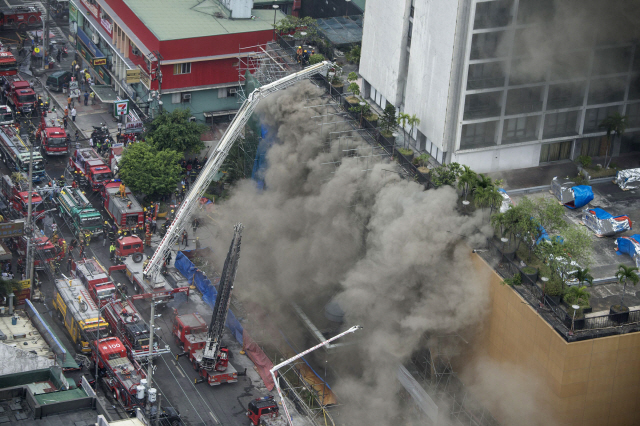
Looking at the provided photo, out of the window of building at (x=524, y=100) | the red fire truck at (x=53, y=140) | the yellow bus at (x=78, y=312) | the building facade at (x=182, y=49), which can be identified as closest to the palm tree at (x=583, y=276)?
the window of building at (x=524, y=100)

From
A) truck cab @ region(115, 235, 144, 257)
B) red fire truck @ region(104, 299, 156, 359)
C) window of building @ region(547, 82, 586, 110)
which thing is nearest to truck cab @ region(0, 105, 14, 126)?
truck cab @ region(115, 235, 144, 257)

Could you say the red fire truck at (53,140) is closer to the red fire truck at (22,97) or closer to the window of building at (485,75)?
the red fire truck at (22,97)

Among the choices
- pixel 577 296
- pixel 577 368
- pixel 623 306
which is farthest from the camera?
pixel 623 306

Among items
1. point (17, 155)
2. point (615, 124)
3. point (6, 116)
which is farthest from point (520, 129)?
point (6, 116)

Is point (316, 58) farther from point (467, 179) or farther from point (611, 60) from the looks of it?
point (611, 60)

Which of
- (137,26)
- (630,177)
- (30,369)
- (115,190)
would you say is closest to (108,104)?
(137,26)
